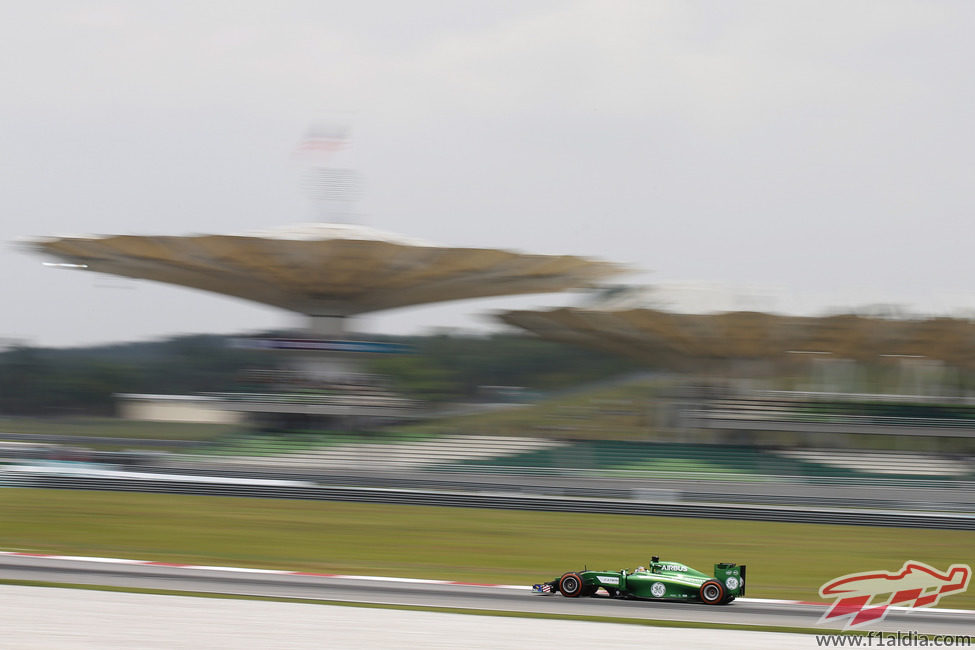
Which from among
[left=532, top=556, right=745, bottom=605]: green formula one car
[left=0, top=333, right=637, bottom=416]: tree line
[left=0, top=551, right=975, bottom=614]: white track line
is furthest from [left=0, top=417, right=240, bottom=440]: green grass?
[left=532, top=556, right=745, bottom=605]: green formula one car

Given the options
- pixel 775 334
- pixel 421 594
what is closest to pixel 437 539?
pixel 421 594

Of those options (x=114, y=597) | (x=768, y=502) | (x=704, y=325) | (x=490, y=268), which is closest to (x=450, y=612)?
(x=114, y=597)

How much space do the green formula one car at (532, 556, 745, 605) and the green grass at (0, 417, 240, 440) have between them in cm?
3176

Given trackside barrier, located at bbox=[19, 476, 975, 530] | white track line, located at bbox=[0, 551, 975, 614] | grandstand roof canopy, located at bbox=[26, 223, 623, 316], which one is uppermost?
grandstand roof canopy, located at bbox=[26, 223, 623, 316]

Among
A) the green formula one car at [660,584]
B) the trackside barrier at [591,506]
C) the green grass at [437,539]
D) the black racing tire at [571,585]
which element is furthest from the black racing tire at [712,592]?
the trackside barrier at [591,506]

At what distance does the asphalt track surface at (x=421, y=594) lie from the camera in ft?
33.4

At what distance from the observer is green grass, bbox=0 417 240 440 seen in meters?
49.9

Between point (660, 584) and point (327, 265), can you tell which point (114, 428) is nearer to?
point (327, 265)

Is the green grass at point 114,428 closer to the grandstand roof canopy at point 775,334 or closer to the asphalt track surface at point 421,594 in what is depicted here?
the grandstand roof canopy at point 775,334

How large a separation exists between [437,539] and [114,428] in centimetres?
5246

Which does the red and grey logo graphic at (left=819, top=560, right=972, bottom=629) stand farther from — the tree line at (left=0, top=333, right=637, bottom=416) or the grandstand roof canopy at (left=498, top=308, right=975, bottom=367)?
the tree line at (left=0, top=333, right=637, bottom=416)

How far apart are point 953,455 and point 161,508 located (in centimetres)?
2642

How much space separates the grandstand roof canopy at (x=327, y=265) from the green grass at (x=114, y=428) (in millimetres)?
9109

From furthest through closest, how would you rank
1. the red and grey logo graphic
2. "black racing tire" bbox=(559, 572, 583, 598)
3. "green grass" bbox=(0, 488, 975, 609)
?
"green grass" bbox=(0, 488, 975, 609)
the red and grey logo graphic
"black racing tire" bbox=(559, 572, 583, 598)
